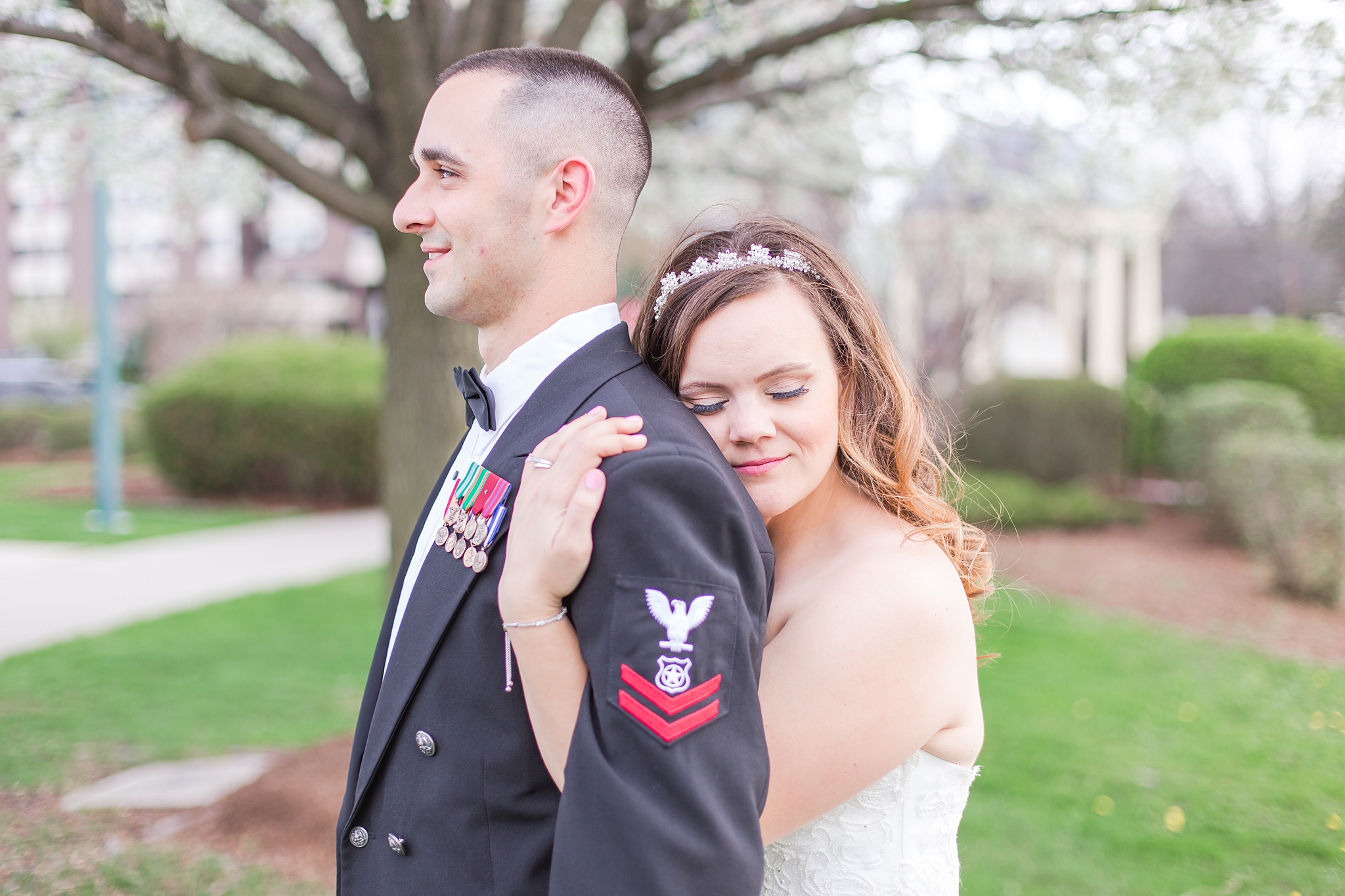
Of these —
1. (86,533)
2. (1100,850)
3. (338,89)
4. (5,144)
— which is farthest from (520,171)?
(86,533)

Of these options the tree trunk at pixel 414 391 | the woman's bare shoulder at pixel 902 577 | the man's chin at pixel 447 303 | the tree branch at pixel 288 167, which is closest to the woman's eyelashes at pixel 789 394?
the woman's bare shoulder at pixel 902 577

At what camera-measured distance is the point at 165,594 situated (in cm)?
880

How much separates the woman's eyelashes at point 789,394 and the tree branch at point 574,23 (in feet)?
9.60

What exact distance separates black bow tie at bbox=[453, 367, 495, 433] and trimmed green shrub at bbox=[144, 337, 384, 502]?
12109mm

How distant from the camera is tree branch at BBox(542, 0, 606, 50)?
4332 millimetres

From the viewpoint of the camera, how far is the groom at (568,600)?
138cm

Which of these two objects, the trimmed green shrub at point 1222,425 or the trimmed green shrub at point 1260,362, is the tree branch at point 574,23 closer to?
the trimmed green shrub at point 1222,425

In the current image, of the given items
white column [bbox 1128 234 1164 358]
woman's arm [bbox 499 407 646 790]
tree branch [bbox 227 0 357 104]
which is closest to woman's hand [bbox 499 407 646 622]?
woman's arm [bbox 499 407 646 790]

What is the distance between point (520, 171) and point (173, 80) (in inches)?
104

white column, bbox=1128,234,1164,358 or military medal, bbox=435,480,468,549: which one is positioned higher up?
white column, bbox=1128,234,1164,358

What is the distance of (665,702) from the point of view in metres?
1.38

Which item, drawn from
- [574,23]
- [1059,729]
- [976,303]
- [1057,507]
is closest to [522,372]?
[574,23]

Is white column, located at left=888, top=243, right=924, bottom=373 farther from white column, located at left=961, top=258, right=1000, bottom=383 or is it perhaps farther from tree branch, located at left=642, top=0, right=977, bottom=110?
tree branch, located at left=642, top=0, right=977, bottom=110

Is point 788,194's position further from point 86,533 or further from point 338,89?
point 86,533
